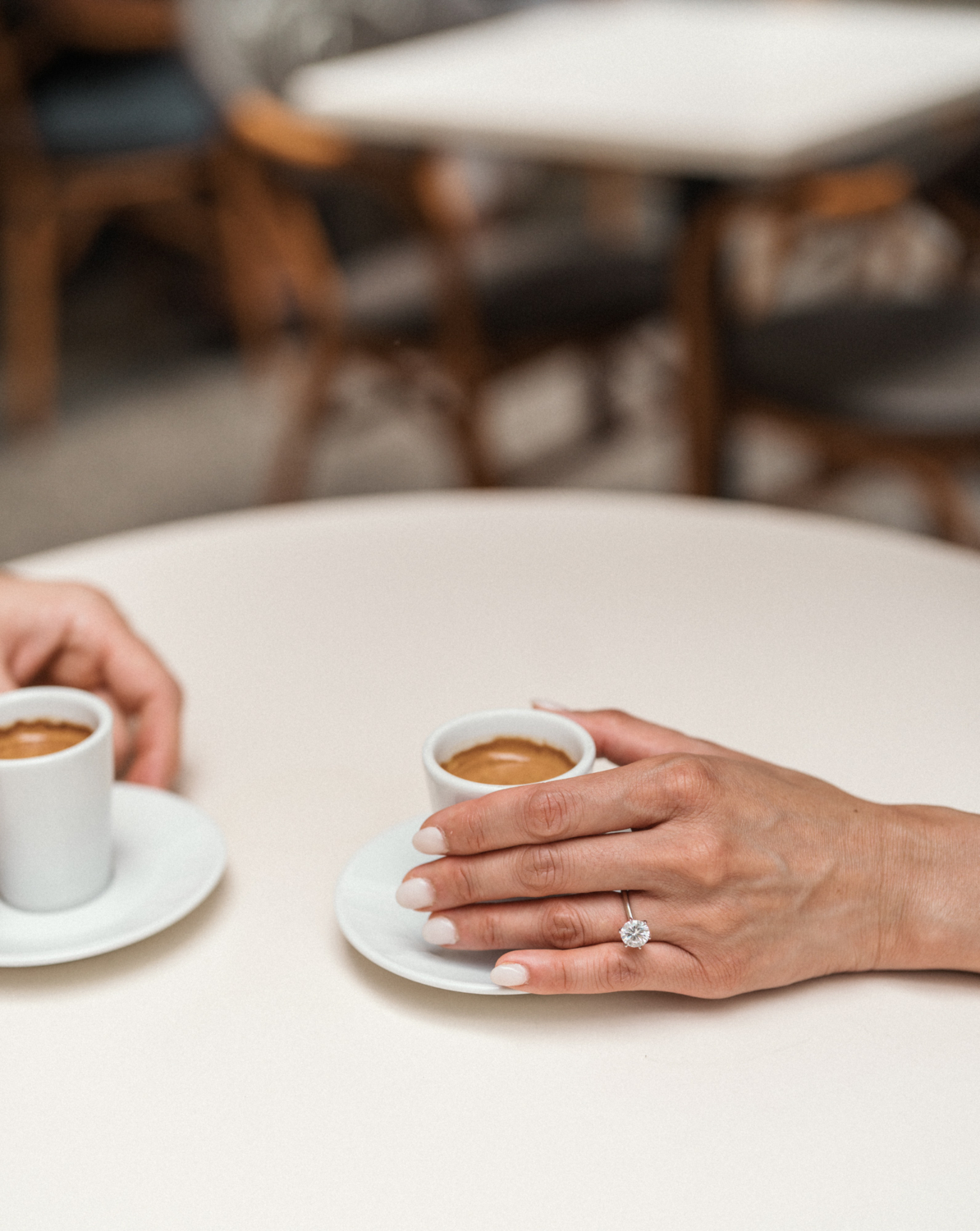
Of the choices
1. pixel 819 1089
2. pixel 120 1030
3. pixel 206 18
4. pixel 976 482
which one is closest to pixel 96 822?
pixel 120 1030

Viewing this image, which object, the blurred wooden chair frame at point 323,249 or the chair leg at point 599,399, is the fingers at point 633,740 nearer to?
the blurred wooden chair frame at point 323,249

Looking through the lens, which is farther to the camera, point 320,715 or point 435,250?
point 435,250

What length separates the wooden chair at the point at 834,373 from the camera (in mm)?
1853

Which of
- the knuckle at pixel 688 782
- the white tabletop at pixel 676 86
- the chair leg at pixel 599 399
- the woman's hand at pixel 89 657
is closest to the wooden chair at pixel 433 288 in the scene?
the white tabletop at pixel 676 86

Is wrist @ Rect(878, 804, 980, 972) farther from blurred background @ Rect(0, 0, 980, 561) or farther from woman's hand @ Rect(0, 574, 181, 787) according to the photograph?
blurred background @ Rect(0, 0, 980, 561)

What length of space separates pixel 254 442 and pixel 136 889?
2.73 metres

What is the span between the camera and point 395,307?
7.66 ft

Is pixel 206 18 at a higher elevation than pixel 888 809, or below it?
higher

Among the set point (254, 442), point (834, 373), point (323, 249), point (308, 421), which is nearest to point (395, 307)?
point (323, 249)

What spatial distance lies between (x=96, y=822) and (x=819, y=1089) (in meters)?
0.35

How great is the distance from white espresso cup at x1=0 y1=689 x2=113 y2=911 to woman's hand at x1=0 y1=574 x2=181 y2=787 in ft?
0.33

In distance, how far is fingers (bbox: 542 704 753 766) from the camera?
2.24ft

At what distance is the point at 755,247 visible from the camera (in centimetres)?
431

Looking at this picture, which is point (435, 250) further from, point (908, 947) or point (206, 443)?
point (908, 947)
